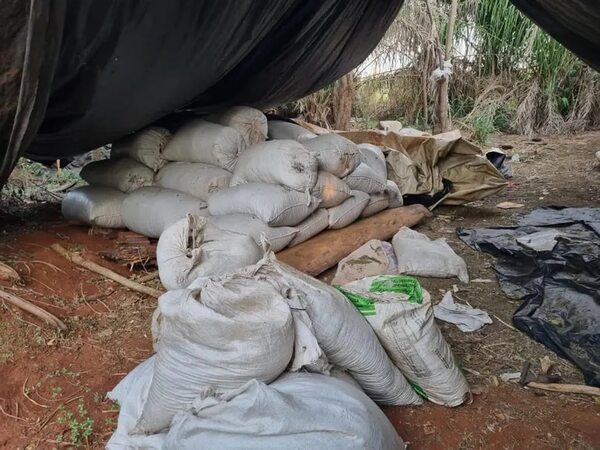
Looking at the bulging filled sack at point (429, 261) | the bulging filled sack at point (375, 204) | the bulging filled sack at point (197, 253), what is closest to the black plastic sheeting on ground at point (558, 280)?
the bulging filled sack at point (429, 261)

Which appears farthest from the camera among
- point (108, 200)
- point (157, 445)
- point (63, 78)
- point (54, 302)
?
point (108, 200)

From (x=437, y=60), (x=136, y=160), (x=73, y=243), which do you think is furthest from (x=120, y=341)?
(x=437, y=60)

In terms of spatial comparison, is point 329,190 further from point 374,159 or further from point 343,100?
point 343,100

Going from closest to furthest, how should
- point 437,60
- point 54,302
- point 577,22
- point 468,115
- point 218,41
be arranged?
point 577,22 < point 54,302 < point 218,41 < point 437,60 < point 468,115

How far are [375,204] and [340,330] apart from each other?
6.27 ft

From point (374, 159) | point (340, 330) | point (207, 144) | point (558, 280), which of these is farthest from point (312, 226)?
point (340, 330)

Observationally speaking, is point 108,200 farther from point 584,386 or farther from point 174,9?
point 584,386

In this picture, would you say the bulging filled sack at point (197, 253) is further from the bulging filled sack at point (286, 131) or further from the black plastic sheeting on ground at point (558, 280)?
the bulging filled sack at point (286, 131)

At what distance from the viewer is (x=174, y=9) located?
2.79m

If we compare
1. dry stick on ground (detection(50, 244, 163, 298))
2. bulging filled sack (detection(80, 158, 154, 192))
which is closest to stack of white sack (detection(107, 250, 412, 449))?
dry stick on ground (detection(50, 244, 163, 298))

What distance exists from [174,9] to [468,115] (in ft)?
22.0

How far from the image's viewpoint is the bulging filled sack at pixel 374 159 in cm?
366

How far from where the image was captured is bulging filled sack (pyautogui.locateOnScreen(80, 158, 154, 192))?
11.4 ft

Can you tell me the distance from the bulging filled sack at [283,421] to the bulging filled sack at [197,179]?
190 centimetres
